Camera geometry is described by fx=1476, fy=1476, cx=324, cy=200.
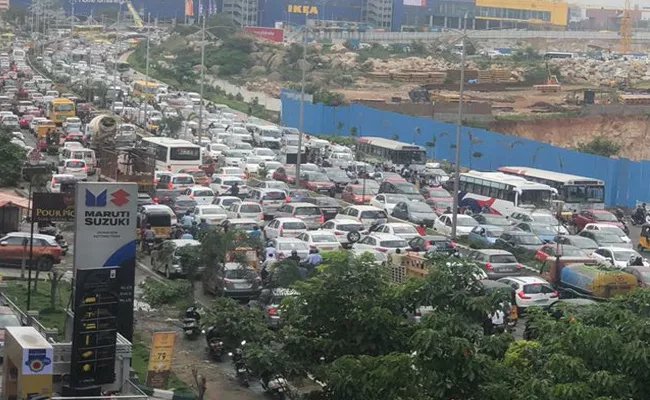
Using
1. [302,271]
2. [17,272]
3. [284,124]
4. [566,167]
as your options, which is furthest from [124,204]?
[284,124]

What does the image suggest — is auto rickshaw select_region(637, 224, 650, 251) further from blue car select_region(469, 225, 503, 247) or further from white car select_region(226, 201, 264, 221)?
Result: white car select_region(226, 201, 264, 221)

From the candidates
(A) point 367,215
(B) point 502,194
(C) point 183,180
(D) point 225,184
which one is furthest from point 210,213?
(B) point 502,194

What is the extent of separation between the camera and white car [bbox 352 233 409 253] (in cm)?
3730

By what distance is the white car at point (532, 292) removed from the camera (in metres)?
31.4

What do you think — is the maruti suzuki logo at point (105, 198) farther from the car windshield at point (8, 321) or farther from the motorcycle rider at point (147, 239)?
the motorcycle rider at point (147, 239)

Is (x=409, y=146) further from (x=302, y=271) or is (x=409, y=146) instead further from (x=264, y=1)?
(x=264, y=1)

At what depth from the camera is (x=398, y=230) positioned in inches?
1578

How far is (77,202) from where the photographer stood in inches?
869

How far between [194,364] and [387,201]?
921 inches

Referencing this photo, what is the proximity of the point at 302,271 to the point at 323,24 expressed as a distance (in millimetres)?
153159

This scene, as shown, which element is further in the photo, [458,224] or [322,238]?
[458,224]

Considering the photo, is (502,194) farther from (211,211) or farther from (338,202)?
(211,211)

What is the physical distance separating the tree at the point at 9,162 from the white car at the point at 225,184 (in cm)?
669

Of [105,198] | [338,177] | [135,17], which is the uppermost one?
[135,17]
